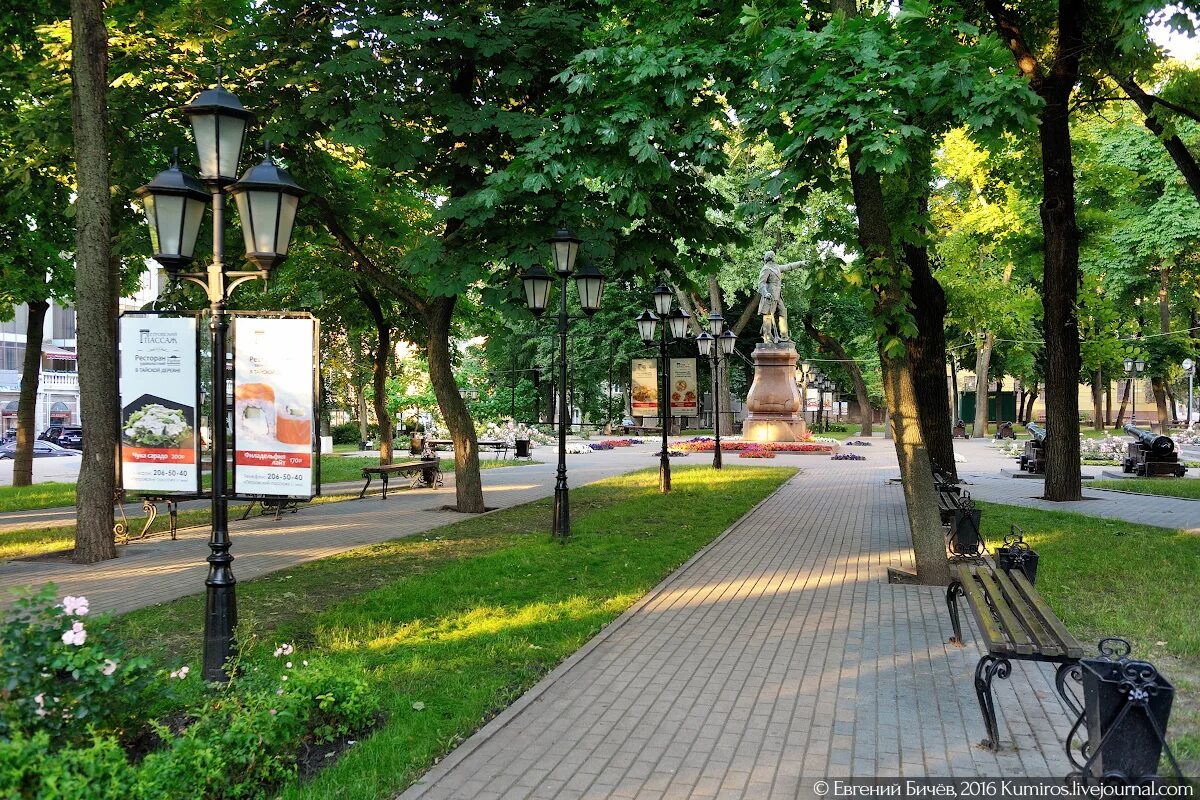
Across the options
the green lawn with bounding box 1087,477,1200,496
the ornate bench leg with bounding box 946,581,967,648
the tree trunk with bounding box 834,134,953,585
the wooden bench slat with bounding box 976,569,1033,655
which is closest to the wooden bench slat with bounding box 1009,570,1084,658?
the wooden bench slat with bounding box 976,569,1033,655

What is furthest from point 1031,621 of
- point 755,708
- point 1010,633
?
point 755,708

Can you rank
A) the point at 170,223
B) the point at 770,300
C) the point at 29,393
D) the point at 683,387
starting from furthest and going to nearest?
the point at 770,300
the point at 683,387
the point at 29,393
the point at 170,223

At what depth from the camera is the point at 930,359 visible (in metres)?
15.1

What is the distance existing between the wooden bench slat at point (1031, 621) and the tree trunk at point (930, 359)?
887 cm

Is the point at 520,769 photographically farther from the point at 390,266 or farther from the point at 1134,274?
the point at 1134,274

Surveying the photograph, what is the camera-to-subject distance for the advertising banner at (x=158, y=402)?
33.3ft

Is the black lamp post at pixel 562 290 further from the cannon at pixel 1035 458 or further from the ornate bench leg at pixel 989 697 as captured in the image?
the cannon at pixel 1035 458

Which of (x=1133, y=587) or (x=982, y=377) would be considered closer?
(x=1133, y=587)

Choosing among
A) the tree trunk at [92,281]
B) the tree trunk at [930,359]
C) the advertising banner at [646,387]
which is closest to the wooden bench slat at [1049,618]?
the tree trunk at [930,359]

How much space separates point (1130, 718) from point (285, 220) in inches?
208

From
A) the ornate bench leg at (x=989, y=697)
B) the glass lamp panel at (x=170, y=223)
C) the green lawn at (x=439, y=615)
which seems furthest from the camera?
the glass lamp panel at (x=170, y=223)

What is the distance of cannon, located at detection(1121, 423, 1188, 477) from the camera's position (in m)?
22.9

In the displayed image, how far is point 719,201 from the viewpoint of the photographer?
12.8 meters

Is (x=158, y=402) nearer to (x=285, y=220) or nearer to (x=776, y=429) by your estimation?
(x=285, y=220)
